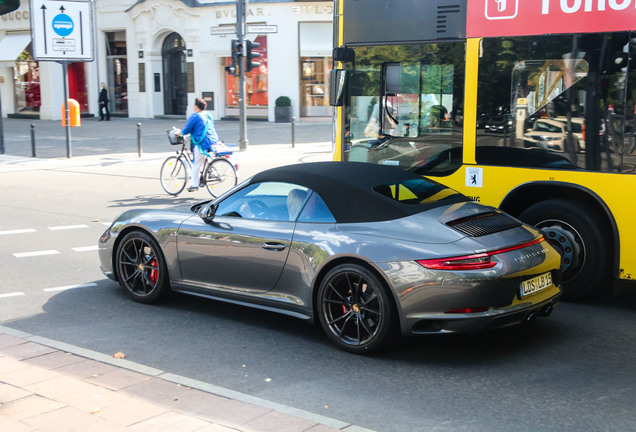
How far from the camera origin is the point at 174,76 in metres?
39.4

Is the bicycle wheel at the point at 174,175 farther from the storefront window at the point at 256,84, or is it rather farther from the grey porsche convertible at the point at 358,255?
the storefront window at the point at 256,84

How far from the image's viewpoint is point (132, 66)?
39812 millimetres

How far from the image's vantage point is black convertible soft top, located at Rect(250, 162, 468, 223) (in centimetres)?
582

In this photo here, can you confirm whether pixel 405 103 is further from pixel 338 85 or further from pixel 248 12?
pixel 248 12

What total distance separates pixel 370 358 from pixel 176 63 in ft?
116

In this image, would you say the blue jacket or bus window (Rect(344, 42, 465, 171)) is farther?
the blue jacket

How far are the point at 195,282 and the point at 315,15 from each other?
29.5 metres

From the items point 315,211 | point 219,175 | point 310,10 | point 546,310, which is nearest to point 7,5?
point 315,211

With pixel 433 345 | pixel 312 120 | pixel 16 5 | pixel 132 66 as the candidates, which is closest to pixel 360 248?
pixel 433 345

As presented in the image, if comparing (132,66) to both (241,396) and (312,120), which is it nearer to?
(312,120)

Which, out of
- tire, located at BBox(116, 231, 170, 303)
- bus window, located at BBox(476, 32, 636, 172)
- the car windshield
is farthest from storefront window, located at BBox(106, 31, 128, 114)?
the car windshield

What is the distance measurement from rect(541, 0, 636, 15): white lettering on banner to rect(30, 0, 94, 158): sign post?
680 inches

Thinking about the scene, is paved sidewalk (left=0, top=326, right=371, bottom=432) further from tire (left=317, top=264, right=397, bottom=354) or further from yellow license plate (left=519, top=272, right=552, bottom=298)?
yellow license plate (left=519, top=272, right=552, bottom=298)

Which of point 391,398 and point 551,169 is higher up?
point 551,169
